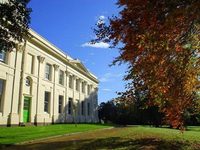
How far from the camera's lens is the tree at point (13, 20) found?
46.8 feet

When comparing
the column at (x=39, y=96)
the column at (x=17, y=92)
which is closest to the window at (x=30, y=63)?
the column at (x=39, y=96)

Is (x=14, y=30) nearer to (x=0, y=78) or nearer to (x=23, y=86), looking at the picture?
(x=0, y=78)

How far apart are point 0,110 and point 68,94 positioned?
73.9 ft

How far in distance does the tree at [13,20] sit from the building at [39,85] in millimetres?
6200

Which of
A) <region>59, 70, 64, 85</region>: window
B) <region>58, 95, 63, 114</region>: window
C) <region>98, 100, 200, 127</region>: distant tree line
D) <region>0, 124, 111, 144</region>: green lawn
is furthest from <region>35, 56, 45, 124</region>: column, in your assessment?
<region>98, 100, 200, 127</region>: distant tree line

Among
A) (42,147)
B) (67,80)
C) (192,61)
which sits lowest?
(42,147)

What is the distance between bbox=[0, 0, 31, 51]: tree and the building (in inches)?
244

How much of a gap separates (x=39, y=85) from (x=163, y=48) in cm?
3306

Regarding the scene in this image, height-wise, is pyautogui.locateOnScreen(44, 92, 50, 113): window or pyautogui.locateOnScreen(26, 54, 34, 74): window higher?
pyautogui.locateOnScreen(26, 54, 34, 74): window

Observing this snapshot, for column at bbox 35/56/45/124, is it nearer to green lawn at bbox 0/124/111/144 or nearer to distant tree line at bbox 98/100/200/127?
green lawn at bbox 0/124/111/144

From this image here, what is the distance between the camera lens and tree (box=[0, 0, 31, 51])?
14266 mm

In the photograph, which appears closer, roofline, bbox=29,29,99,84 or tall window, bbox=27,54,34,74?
tall window, bbox=27,54,34,74

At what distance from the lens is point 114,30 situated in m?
10.4

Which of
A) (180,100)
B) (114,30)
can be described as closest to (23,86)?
(180,100)
